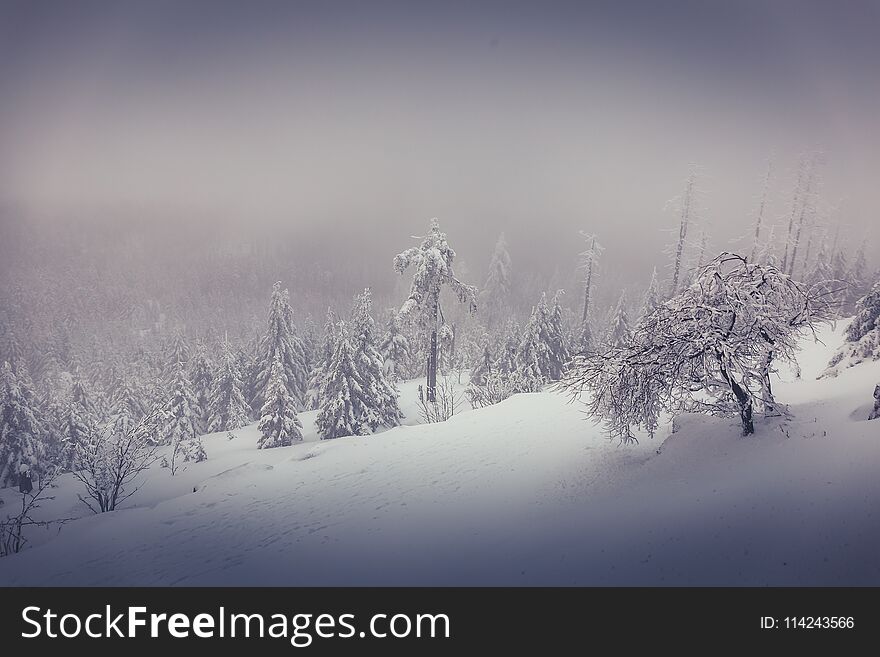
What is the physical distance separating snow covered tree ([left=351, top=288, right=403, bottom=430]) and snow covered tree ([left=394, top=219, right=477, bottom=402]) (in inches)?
236

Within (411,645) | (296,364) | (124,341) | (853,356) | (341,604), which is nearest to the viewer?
(411,645)

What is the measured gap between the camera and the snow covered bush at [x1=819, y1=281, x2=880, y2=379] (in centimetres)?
1229

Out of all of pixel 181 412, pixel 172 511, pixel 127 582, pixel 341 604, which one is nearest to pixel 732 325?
pixel 341 604

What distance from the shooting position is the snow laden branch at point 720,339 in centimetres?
852

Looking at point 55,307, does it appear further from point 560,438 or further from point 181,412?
point 560,438

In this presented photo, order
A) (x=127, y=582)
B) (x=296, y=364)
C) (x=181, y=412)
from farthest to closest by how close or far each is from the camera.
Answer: (x=296, y=364) < (x=181, y=412) < (x=127, y=582)

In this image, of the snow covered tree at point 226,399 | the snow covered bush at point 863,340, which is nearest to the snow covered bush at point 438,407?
the snow covered bush at point 863,340

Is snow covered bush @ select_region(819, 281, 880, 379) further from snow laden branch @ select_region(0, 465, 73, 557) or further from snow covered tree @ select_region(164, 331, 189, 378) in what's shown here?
snow covered tree @ select_region(164, 331, 189, 378)

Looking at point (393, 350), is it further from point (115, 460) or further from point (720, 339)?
point (720, 339)

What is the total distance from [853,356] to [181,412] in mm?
47407

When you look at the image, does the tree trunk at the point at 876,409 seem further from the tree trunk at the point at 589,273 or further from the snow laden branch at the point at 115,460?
the tree trunk at the point at 589,273

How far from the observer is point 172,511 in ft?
35.3

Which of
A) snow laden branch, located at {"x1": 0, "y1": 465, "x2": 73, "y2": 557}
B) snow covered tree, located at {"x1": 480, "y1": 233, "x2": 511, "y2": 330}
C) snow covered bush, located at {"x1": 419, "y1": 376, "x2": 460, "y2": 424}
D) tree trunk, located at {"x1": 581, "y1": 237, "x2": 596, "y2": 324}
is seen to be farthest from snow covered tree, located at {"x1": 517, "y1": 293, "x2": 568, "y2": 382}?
snow laden branch, located at {"x1": 0, "y1": 465, "x2": 73, "y2": 557}

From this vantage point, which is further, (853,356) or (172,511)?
(853,356)
